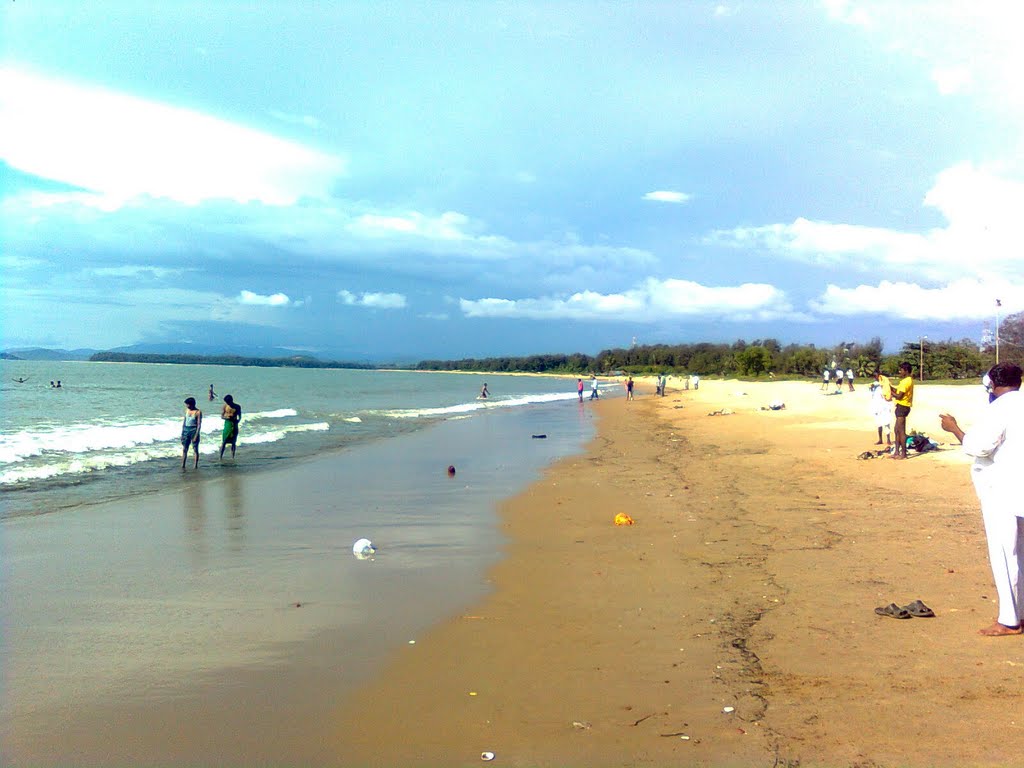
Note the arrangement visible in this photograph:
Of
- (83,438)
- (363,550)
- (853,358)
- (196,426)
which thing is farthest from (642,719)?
(853,358)

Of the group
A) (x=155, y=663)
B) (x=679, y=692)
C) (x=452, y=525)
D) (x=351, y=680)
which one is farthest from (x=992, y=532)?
(x=452, y=525)

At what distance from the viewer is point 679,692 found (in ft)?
15.9

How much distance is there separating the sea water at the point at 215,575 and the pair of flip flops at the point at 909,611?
12.3 ft

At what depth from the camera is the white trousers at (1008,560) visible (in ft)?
17.8

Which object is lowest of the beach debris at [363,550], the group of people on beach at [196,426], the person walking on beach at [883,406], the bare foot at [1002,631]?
the beach debris at [363,550]

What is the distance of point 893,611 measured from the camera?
6117 mm

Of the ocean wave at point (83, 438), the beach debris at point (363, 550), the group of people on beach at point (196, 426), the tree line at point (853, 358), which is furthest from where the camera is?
the tree line at point (853, 358)

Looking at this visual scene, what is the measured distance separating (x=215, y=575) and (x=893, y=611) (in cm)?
685

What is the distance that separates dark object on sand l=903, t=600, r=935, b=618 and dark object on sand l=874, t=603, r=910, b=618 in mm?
33

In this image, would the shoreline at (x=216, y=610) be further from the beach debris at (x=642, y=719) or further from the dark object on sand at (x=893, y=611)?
the dark object on sand at (x=893, y=611)

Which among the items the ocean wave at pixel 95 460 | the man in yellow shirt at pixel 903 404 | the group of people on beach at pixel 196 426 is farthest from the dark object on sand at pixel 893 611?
the ocean wave at pixel 95 460

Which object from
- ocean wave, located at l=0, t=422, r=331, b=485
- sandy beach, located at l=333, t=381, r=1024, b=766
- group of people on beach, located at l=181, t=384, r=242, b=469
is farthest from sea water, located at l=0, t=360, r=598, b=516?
sandy beach, located at l=333, t=381, r=1024, b=766

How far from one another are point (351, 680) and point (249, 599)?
2429 millimetres

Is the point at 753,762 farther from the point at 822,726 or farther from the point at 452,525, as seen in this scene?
the point at 452,525
